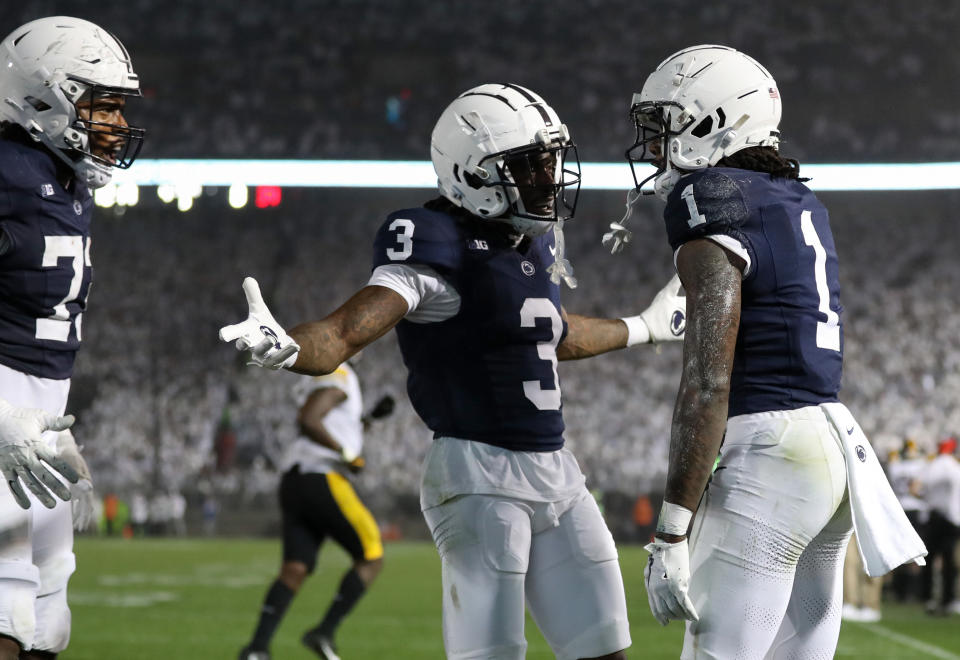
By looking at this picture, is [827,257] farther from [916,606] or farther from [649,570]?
[916,606]

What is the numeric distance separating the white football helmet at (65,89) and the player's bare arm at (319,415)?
A: 9.79ft

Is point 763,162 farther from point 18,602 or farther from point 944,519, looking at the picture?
point 944,519

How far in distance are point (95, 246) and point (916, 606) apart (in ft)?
58.2

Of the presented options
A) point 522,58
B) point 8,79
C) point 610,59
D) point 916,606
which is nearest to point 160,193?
point 522,58

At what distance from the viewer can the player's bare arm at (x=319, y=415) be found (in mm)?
6223

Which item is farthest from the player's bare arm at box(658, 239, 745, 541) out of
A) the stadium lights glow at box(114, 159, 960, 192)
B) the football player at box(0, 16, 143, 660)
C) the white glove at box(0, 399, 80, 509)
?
the stadium lights glow at box(114, 159, 960, 192)

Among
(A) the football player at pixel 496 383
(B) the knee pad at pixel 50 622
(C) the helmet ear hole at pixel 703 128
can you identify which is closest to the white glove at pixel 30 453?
(B) the knee pad at pixel 50 622

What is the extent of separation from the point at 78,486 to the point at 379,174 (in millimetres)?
17230

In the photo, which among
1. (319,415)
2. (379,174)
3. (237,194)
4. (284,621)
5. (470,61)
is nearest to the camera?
(319,415)

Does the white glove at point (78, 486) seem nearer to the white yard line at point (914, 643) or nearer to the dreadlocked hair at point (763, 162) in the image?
the dreadlocked hair at point (763, 162)

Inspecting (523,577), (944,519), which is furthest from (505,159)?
(944,519)

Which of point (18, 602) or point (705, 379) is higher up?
point (705, 379)

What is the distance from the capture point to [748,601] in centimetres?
247

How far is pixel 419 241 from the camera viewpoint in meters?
2.86
